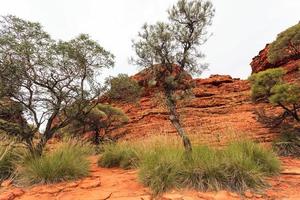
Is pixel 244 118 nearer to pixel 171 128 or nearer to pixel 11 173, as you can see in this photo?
pixel 171 128

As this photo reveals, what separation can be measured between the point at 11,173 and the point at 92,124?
11447 millimetres

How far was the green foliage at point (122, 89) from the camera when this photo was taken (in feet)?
37.9

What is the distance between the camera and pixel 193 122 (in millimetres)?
18484

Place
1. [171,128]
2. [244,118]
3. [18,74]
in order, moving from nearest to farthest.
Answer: [18,74]
[244,118]
[171,128]

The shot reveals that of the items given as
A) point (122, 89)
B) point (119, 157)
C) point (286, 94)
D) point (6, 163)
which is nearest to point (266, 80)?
point (286, 94)

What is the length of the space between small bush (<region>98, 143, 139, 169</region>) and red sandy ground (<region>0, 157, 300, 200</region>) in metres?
1.42

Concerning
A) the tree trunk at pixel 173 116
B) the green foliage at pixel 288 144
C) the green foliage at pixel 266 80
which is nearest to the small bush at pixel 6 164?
the tree trunk at pixel 173 116

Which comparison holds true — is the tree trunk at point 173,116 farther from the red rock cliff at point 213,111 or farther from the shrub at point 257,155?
the red rock cliff at point 213,111

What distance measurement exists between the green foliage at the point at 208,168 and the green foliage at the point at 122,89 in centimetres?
430

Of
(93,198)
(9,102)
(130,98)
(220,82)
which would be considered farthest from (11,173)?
(220,82)

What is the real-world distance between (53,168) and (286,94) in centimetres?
844

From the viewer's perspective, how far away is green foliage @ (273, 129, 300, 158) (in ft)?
35.9

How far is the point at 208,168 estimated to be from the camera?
673 centimetres

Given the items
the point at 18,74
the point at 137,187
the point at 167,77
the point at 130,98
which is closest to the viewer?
the point at 137,187
